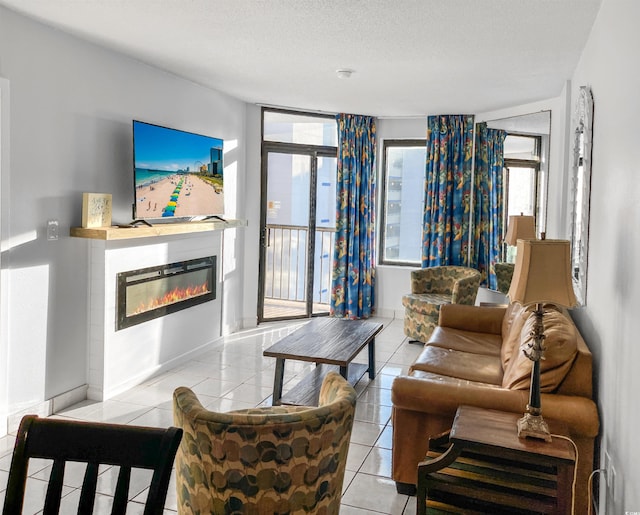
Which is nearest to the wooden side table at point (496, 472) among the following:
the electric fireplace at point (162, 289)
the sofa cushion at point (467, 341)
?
the sofa cushion at point (467, 341)

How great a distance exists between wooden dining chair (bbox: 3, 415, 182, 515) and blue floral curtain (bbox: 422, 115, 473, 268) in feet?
18.8

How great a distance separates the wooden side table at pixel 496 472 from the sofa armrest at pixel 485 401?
56mm

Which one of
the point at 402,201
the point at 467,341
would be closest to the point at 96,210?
the point at 467,341

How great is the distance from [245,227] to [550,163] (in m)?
3.21

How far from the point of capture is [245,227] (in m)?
6.45

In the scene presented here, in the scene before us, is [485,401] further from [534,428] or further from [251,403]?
[251,403]

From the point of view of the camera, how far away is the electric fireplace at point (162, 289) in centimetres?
430

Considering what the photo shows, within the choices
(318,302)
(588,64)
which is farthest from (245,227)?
(588,64)

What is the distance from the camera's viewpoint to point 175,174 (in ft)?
15.6

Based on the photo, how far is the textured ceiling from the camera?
3.16 metres

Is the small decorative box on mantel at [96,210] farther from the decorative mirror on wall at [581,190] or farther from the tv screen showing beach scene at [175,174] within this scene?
the decorative mirror on wall at [581,190]

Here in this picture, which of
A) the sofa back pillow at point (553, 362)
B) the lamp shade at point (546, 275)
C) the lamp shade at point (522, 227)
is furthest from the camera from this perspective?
the lamp shade at point (522, 227)

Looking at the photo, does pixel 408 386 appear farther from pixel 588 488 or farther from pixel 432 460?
pixel 588 488

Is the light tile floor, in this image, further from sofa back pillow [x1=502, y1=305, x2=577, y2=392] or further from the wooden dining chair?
the wooden dining chair
